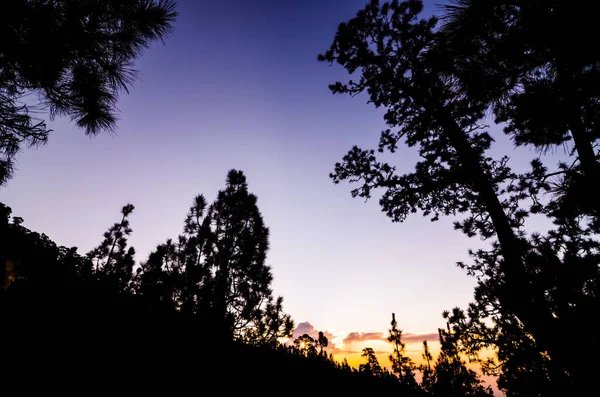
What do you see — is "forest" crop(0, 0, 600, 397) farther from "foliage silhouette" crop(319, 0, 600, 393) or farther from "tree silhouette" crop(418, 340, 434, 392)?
"tree silhouette" crop(418, 340, 434, 392)

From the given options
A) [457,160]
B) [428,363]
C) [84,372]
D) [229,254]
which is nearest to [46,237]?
[229,254]

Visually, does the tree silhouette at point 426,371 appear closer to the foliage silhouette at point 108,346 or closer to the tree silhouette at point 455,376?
the tree silhouette at point 455,376

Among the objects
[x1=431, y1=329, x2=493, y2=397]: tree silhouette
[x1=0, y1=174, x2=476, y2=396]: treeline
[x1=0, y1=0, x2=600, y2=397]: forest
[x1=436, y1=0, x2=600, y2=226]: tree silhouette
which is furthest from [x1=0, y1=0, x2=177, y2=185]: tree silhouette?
[x1=431, y1=329, x2=493, y2=397]: tree silhouette

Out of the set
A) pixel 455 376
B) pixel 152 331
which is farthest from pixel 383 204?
pixel 455 376

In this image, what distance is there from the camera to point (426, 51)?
8.02 meters

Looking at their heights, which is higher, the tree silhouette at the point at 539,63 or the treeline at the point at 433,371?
the tree silhouette at the point at 539,63

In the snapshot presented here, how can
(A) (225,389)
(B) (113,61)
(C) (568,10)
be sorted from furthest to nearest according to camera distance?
(B) (113,61) < (A) (225,389) < (C) (568,10)

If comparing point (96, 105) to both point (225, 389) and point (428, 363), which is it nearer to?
point (225, 389)

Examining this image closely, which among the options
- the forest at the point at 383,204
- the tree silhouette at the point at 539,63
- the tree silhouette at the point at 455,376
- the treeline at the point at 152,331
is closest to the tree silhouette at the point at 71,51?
the forest at the point at 383,204

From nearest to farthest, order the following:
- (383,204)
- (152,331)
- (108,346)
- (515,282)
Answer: (108,346) → (152,331) → (515,282) → (383,204)

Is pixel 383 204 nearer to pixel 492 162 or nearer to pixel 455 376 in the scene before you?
pixel 492 162

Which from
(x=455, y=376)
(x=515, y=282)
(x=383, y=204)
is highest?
(x=383, y=204)

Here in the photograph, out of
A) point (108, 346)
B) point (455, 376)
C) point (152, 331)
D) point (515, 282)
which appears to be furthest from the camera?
point (455, 376)

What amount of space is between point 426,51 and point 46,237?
14515 mm
